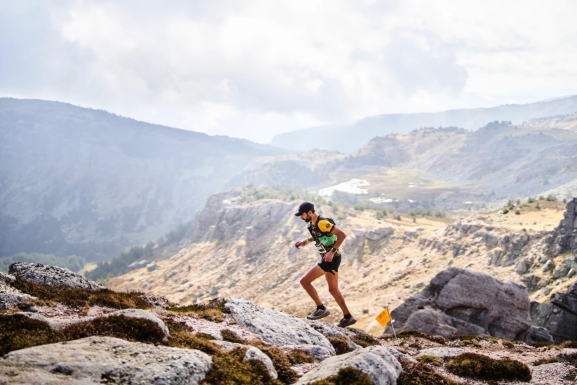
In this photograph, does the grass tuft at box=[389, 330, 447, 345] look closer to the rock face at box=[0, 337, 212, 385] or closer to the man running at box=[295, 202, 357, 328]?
the man running at box=[295, 202, 357, 328]

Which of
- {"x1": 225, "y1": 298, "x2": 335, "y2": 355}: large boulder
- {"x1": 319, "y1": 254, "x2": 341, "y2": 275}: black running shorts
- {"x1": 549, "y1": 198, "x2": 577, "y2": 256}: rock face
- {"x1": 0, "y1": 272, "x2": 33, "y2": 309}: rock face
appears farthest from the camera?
{"x1": 549, "y1": 198, "x2": 577, "y2": 256}: rock face

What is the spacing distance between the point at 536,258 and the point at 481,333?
35792mm

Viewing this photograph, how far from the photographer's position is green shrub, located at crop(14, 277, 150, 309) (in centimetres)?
1766

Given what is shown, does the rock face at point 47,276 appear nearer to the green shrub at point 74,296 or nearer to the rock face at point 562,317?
the green shrub at point 74,296

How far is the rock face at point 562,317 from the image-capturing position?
36.1 meters

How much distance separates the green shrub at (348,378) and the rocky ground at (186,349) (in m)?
0.03

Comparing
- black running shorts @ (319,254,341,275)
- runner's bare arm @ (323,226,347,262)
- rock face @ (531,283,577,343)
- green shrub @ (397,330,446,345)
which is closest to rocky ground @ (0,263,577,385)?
black running shorts @ (319,254,341,275)

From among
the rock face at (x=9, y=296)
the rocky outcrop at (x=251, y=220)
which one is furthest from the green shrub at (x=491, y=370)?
the rocky outcrop at (x=251, y=220)

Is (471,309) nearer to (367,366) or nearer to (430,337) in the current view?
(430,337)

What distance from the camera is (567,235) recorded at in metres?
60.1

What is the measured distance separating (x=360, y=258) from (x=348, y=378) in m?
108

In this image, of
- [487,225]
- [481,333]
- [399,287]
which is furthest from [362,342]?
[487,225]

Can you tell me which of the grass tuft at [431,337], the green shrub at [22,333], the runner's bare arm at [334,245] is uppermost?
the runner's bare arm at [334,245]

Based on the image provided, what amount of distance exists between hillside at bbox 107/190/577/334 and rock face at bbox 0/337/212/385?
53592 millimetres
